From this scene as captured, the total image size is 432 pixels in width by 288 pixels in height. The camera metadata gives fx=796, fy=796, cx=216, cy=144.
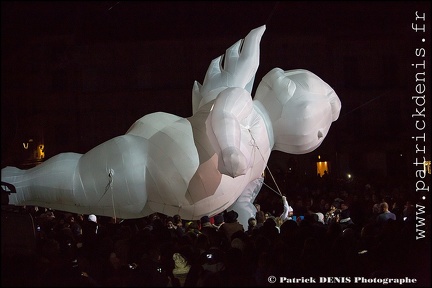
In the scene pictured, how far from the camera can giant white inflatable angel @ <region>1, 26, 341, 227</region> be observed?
843 cm

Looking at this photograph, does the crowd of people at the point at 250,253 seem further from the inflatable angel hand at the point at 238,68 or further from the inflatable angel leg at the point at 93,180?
the inflatable angel hand at the point at 238,68

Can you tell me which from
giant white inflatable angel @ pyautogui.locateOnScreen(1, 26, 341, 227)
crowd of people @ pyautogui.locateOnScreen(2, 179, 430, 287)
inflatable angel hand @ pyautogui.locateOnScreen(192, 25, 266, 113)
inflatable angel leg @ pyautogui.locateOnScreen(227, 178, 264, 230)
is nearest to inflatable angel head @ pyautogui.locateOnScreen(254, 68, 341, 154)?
giant white inflatable angel @ pyautogui.locateOnScreen(1, 26, 341, 227)

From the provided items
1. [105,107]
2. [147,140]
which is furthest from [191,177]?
[105,107]

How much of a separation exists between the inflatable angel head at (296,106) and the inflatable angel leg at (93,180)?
1547 mm

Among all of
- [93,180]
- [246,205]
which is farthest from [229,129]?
[246,205]

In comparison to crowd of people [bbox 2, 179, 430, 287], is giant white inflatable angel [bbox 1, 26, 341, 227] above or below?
above

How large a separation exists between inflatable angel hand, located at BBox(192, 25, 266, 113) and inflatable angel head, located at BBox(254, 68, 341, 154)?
31 cm

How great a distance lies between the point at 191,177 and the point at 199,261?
214 cm

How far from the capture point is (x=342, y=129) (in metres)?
26.1

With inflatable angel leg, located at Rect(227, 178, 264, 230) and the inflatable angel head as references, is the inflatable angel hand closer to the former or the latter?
the inflatable angel head

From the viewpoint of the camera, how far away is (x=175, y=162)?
843 centimetres

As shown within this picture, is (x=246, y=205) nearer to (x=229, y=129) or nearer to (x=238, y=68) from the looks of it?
(x=238, y=68)

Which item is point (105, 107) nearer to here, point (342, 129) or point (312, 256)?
point (342, 129)

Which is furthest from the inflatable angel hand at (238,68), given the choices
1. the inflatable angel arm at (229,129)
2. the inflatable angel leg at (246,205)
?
the inflatable angel leg at (246,205)
